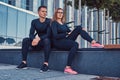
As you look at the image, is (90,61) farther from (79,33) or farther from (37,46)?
(37,46)

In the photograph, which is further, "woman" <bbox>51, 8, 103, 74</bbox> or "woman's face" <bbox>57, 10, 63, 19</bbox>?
"woman's face" <bbox>57, 10, 63, 19</bbox>

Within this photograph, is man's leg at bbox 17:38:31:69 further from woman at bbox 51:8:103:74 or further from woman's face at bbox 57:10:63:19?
woman's face at bbox 57:10:63:19

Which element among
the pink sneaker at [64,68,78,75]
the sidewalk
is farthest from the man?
the sidewalk

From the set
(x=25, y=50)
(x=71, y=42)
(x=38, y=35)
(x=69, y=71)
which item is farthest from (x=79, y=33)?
(x=25, y=50)

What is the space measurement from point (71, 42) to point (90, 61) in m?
0.57

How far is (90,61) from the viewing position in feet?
22.2

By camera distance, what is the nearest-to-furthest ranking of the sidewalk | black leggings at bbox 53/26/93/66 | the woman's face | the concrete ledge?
1. the sidewalk
2. the concrete ledge
3. black leggings at bbox 53/26/93/66
4. the woman's face

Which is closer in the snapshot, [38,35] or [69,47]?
[69,47]

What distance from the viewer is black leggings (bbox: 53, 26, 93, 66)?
265 inches

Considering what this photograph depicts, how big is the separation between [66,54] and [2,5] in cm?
1514

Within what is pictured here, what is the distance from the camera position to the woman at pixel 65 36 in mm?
6746

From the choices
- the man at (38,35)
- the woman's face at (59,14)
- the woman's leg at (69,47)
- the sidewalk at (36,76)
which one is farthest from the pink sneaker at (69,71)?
the woman's face at (59,14)

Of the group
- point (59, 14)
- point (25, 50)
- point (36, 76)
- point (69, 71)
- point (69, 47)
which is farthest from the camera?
point (25, 50)

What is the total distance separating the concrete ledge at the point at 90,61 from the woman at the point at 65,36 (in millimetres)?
213
